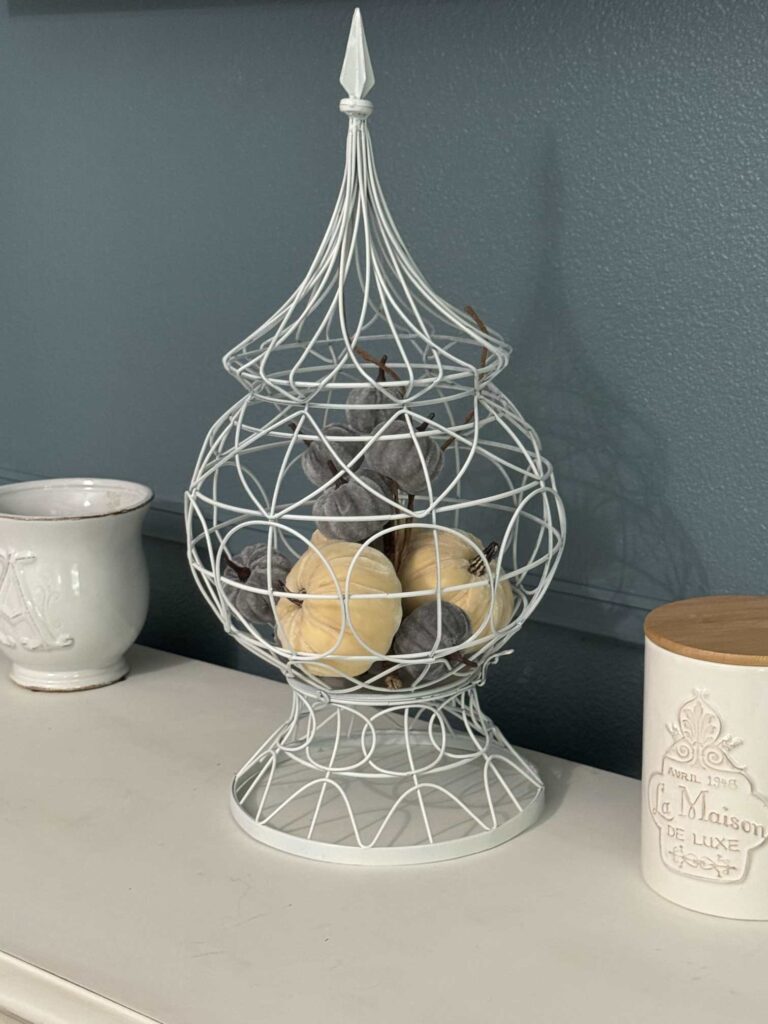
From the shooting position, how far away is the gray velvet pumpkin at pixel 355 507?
2.82ft

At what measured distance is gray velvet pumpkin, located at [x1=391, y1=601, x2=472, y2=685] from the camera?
0.85 metres

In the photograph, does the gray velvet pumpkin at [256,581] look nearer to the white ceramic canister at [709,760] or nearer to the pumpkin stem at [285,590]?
the pumpkin stem at [285,590]

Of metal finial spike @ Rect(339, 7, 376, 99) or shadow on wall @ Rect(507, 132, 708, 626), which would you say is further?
shadow on wall @ Rect(507, 132, 708, 626)

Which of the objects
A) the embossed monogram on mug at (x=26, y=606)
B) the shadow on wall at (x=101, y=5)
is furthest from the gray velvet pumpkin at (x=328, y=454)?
the shadow on wall at (x=101, y=5)

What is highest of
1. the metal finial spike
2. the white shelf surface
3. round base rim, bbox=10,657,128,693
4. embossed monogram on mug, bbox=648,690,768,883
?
the metal finial spike

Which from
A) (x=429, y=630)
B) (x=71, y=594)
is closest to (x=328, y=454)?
(x=429, y=630)

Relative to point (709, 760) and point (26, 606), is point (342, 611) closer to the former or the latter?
point (709, 760)

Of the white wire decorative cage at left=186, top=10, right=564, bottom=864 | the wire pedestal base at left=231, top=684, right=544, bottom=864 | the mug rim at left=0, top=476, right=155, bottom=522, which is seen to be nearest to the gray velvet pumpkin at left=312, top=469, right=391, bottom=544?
the white wire decorative cage at left=186, top=10, right=564, bottom=864

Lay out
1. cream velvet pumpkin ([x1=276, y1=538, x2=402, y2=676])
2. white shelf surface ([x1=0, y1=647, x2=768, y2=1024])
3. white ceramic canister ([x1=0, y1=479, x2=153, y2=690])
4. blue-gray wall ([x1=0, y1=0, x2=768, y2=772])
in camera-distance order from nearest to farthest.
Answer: white shelf surface ([x1=0, y1=647, x2=768, y2=1024]) → cream velvet pumpkin ([x1=276, y1=538, x2=402, y2=676]) → blue-gray wall ([x1=0, y1=0, x2=768, y2=772]) → white ceramic canister ([x1=0, y1=479, x2=153, y2=690])

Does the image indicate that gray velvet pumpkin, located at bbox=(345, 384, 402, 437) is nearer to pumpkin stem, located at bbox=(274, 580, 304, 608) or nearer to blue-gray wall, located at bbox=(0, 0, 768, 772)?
pumpkin stem, located at bbox=(274, 580, 304, 608)

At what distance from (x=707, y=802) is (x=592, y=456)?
0.38m

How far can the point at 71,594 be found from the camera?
1154mm

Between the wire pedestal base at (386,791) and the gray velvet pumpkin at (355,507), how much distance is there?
0.11 m

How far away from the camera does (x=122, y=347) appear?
1.40 meters
